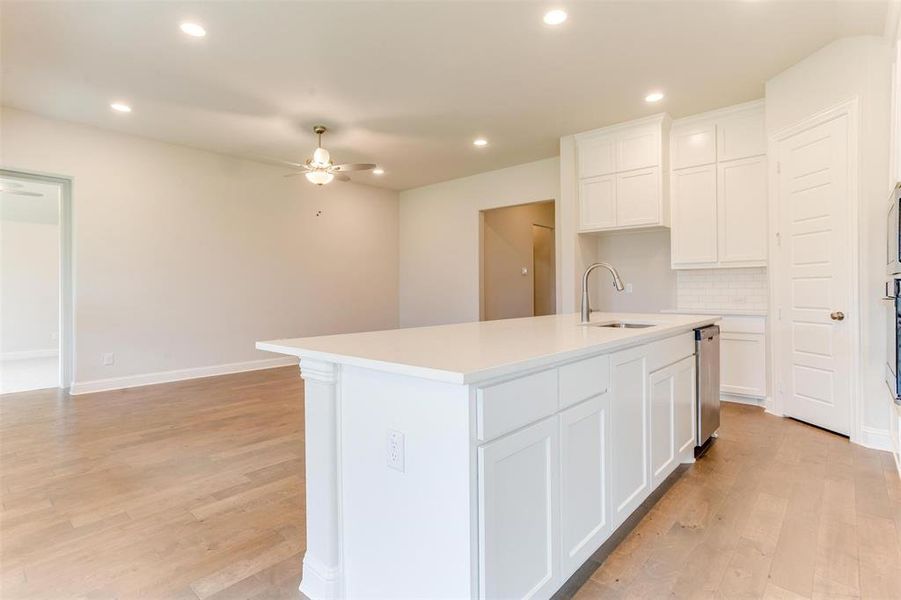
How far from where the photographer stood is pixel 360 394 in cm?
142

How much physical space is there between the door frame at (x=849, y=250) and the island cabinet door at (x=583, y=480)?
2.54 meters

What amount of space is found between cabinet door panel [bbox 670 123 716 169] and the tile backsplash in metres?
1.11

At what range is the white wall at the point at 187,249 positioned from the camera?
459 cm

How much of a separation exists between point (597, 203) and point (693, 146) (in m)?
1.03

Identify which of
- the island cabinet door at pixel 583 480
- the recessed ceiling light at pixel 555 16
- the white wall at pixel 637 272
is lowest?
the island cabinet door at pixel 583 480

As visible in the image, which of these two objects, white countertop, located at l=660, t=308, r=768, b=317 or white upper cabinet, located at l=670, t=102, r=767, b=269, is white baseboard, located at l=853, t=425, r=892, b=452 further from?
white upper cabinet, located at l=670, t=102, r=767, b=269

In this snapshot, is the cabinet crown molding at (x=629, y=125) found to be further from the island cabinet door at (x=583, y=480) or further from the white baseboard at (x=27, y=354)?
the white baseboard at (x=27, y=354)

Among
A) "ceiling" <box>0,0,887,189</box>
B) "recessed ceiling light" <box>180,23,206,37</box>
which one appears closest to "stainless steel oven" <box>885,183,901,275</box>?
"ceiling" <box>0,0,887,189</box>

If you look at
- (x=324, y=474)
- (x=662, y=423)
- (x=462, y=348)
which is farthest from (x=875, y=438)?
(x=324, y=474)

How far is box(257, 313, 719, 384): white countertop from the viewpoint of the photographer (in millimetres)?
1172

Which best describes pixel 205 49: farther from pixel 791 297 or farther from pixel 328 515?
pixel 791 297

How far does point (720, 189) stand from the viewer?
13.9 ft

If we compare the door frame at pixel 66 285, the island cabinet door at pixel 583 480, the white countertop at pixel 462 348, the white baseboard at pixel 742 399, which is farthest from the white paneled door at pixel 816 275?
the door frame at pixel 66 285

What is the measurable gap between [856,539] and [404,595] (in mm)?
1972
